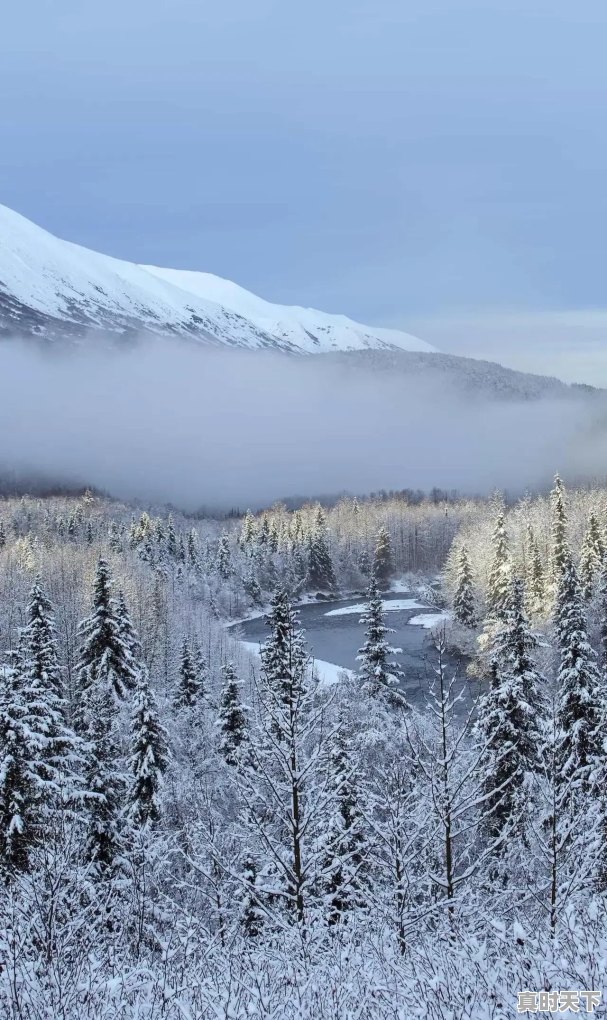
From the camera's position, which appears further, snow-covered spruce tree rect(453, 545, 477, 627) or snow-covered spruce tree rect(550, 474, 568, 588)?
snow-covered spruce tree rect(453, 545, 477, 627)

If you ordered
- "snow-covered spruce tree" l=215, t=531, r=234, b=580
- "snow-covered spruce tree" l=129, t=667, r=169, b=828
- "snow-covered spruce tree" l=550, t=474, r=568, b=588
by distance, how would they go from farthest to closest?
"snow-covered spruce tree" l=215, t=531, r=234, b=580 → "snow-covered spruce tree" l=550, t=474, r=568, b=588 → "snow-covered spruce tree" l=129, t=667, r=169, b=828

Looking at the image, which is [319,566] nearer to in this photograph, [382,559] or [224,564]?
[382,559]

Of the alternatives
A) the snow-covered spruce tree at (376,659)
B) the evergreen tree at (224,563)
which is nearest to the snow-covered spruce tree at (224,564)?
the evergreen tree at (224,563)

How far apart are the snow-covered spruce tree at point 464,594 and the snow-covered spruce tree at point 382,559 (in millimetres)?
49466

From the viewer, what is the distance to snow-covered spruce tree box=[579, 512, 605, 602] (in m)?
61.4

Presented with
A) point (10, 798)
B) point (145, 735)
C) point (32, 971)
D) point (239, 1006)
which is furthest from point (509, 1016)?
point (145, 735)

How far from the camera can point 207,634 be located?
74688mm

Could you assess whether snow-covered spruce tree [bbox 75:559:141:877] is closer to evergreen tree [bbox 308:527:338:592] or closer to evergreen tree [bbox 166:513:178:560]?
Answer: evergreen tree [bbox 308:527:338:592]

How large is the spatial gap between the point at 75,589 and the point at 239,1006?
80602mm

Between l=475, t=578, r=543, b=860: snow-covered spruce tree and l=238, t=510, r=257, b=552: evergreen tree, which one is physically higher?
l=475, t=578, r=543, b=860: snow-covered spruce tree

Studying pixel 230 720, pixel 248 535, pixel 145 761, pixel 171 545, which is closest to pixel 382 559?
pixel 248 535

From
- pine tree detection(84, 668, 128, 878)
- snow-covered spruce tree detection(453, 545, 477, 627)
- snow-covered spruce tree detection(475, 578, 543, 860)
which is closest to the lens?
pine tree detection(84, 668, 128, 878)

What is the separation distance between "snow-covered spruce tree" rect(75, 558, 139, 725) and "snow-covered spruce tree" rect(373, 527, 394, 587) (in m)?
88.6

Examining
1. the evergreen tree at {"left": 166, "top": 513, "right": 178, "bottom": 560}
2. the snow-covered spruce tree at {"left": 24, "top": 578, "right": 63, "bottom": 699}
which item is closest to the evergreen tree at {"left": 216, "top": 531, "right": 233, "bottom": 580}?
the evergreen tree at {"left": 166, "top": 513, "right": 178, "bottom": 560}
